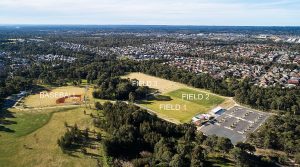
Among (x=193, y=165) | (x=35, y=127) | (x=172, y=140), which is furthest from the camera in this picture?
(x=35, y=127)

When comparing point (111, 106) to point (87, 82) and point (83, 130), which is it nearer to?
point (83, 130)

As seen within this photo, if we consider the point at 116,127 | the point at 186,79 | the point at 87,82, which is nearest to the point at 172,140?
the point at 116,127

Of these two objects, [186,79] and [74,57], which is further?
[74,57]

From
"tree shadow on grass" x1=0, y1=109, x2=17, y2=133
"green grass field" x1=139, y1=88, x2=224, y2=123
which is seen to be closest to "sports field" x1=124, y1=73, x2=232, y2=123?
"green grass field" x1=139, y1=88, x2=224, y2=123

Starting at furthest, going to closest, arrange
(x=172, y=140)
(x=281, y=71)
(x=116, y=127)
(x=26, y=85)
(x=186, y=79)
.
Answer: (x=281, y=71), (x=186, y=79), (x=26, y=85), (x=116, y=127), (x=172, y=140)

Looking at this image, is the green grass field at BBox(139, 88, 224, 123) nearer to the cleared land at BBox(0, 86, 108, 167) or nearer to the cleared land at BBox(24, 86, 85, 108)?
the cleared land at BBox(0, 86, 108, 167)

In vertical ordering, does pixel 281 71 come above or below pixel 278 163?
above
